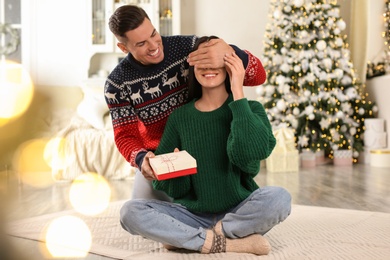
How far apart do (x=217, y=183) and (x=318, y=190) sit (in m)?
1.72

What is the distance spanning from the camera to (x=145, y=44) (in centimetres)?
150

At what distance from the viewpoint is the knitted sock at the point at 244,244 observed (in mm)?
1409

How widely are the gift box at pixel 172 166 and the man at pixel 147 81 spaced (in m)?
0.20

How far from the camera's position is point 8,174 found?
21 cm

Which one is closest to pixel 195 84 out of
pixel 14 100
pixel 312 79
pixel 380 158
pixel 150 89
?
pixel 150 89

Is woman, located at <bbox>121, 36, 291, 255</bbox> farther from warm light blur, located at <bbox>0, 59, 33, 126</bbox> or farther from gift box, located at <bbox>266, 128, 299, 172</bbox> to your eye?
gift box, located at <bbox>266, 128, 299, 172</bbox>

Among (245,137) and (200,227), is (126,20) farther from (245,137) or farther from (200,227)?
(200,227)

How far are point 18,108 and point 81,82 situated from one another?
5.08m

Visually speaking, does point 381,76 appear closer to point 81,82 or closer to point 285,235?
point 81,82

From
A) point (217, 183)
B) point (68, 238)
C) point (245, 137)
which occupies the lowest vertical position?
point (68, 238)

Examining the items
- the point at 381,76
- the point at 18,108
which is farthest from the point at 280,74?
the point at 18,108

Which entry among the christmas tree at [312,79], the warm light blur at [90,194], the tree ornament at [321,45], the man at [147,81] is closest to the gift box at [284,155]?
the christmas tree at [312,79]

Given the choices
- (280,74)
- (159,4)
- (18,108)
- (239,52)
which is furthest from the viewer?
(159,4)

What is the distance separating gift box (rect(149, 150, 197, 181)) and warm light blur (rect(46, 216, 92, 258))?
48 cm
